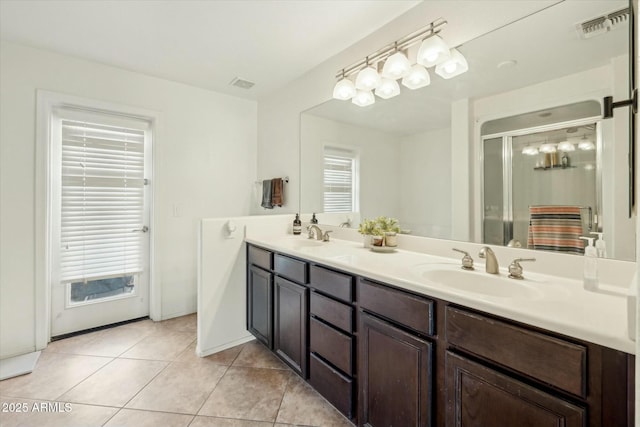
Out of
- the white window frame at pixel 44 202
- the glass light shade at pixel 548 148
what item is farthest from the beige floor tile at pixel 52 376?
the glass light shade at pixel 548 148

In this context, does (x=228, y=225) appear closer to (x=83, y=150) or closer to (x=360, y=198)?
(x=360, y=198)

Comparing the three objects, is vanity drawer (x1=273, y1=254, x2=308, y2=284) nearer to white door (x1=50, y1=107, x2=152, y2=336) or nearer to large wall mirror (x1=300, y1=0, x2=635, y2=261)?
large wall mirror (x1=300, y1=0, x2=635, y2=261)

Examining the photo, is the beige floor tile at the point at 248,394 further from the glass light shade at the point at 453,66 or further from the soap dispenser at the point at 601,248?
the glass light shade at the point at 453,66

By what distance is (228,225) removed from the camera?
222 centimetres

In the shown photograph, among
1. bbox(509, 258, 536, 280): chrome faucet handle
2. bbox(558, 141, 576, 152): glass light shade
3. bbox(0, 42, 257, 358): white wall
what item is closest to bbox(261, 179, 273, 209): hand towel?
bbox(0, 42, 257, 358): white wall

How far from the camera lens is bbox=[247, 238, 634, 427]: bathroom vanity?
74cm

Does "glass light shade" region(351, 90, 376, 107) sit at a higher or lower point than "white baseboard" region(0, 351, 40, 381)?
higher

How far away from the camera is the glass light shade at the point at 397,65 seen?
1749mm

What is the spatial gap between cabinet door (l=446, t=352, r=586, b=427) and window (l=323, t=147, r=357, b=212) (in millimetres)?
1422

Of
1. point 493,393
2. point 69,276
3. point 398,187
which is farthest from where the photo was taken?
point 69,276

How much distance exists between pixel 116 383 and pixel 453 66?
9.35 feet

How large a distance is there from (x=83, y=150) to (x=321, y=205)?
216cm

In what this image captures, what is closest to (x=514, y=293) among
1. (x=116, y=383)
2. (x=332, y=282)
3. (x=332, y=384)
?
(x=332, y=282)

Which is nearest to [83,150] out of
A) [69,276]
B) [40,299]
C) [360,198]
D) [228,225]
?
[69,276]
